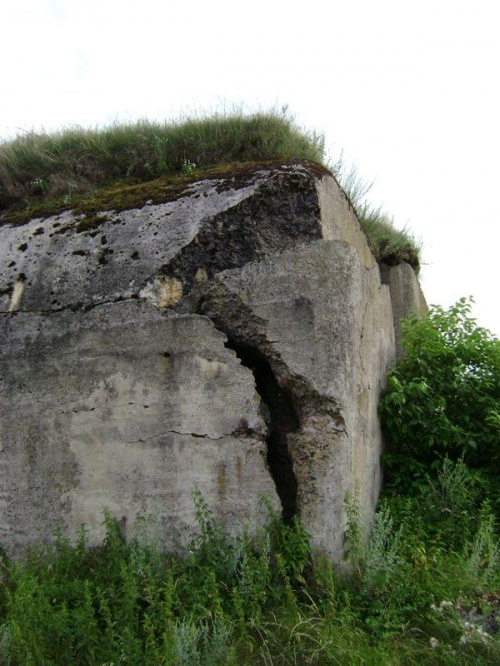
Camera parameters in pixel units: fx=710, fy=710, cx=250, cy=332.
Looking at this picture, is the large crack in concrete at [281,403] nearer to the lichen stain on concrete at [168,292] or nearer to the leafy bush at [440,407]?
the lichen stain on concrete at [168,292]

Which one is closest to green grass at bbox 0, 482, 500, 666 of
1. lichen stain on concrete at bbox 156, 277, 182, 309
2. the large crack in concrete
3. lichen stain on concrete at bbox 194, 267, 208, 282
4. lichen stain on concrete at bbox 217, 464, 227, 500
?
lichen stain on concrete at bbox 217, 464, 227, 500

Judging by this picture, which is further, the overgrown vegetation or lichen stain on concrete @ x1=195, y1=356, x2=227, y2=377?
the overgrown vegetation

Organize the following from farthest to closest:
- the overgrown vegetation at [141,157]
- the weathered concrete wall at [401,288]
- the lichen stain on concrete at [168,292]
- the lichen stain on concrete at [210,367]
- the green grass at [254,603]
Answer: the weathered concrete wall at [401,288] → the overgrown vegetation at [141,157] → the lichen stain on concrete at [168,292] → the lichen stain on concrete at [210,367] → the green grass at [254,603]

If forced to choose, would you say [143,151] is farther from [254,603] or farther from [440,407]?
[254,603]

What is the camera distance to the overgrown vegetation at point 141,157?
624 cm

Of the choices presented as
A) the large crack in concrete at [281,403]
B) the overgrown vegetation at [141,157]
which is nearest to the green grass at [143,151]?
the overgrown vegetation at [141,157]

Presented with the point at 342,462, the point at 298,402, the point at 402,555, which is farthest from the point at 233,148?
Result: the point at 402,555

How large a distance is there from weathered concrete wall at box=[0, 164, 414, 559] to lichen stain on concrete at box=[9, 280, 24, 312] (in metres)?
0.02

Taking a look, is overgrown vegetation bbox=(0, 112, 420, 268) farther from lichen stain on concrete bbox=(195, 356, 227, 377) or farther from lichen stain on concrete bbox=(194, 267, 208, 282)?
lichen stain on concrete bbox=(195, 356, 227, 377)

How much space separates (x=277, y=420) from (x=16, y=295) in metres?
2.19

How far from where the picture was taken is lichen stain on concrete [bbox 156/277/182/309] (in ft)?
15.8

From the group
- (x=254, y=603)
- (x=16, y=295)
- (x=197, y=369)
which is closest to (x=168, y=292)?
(x=197, y=369)

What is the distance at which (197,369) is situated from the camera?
15.0 feet

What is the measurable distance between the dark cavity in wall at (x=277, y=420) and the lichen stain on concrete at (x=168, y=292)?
0.49 metres
